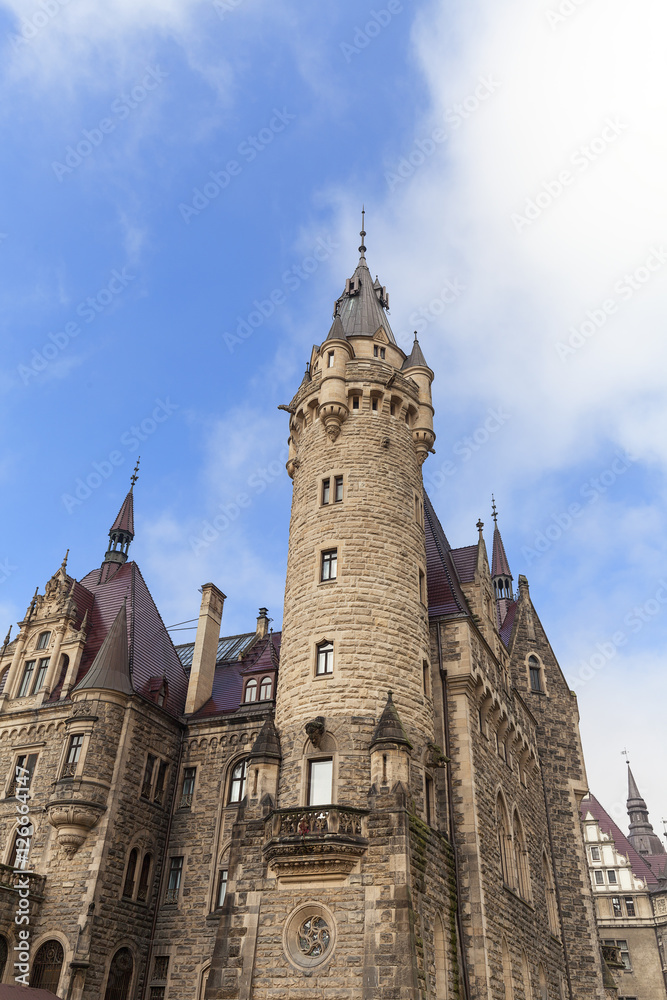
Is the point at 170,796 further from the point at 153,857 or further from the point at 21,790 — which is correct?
the point at 21,790

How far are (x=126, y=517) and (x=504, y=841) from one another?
2204 centimetres

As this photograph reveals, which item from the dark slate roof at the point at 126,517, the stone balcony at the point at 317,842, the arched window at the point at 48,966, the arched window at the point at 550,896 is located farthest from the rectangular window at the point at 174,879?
the dark slate roof at the point at 126,517

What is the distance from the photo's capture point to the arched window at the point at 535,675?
34.6m

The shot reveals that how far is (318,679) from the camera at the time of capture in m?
19.5

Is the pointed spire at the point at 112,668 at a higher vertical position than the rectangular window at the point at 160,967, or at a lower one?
higher

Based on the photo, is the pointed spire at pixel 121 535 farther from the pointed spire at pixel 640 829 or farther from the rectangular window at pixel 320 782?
the pointed spire at pixel 640 829

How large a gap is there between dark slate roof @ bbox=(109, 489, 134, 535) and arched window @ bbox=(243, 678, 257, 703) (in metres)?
11.2

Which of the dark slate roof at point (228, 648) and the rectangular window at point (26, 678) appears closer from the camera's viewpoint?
the rectangular window at point (26, 678)

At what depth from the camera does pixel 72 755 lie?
80.8 ft

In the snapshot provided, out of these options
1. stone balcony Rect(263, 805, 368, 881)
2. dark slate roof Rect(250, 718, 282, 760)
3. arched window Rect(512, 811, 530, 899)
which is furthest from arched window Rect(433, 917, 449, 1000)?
arched window Rect(512, 811, 530, 899)

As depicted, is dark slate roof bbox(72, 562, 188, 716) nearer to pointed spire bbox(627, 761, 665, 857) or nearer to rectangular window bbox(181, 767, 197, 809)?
rectangular window bbox(181, 767, 197, 809)

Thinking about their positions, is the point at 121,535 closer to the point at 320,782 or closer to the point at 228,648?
the point at 228,648

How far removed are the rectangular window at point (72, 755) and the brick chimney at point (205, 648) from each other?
5083 mm

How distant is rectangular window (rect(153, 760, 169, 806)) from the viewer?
26375 millimetres
